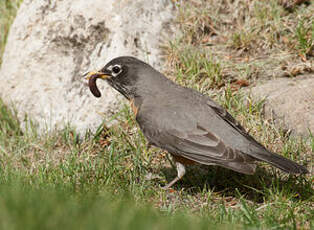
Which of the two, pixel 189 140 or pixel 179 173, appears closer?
pixel 189 140

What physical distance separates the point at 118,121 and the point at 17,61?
189 cm

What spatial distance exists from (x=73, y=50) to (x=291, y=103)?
297 cm

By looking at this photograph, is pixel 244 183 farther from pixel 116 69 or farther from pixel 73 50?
pixel 73 50

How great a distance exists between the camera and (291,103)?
5227 mm

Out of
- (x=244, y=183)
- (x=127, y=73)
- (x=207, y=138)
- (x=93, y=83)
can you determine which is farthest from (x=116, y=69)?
(x=244, y=183)

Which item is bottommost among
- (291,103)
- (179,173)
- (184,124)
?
(179,173)

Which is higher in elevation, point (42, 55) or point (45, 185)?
point (42, 55)

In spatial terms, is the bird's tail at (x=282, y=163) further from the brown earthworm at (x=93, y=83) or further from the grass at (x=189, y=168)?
the brown earthworm at (x=93, y=83)

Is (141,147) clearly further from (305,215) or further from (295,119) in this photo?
(305,215)

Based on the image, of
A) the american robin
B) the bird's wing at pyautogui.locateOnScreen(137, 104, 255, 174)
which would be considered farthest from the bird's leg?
the bird's wing at pyautogui.locateOnScreen(137, 104, 255, 174)

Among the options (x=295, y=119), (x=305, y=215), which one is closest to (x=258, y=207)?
(x=305, y=215)

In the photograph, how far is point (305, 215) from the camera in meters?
3.66

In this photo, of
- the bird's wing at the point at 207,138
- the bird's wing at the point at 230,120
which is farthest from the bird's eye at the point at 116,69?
the bird's wing at the point at 230,120

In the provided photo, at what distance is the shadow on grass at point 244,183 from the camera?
4160 millimetres
